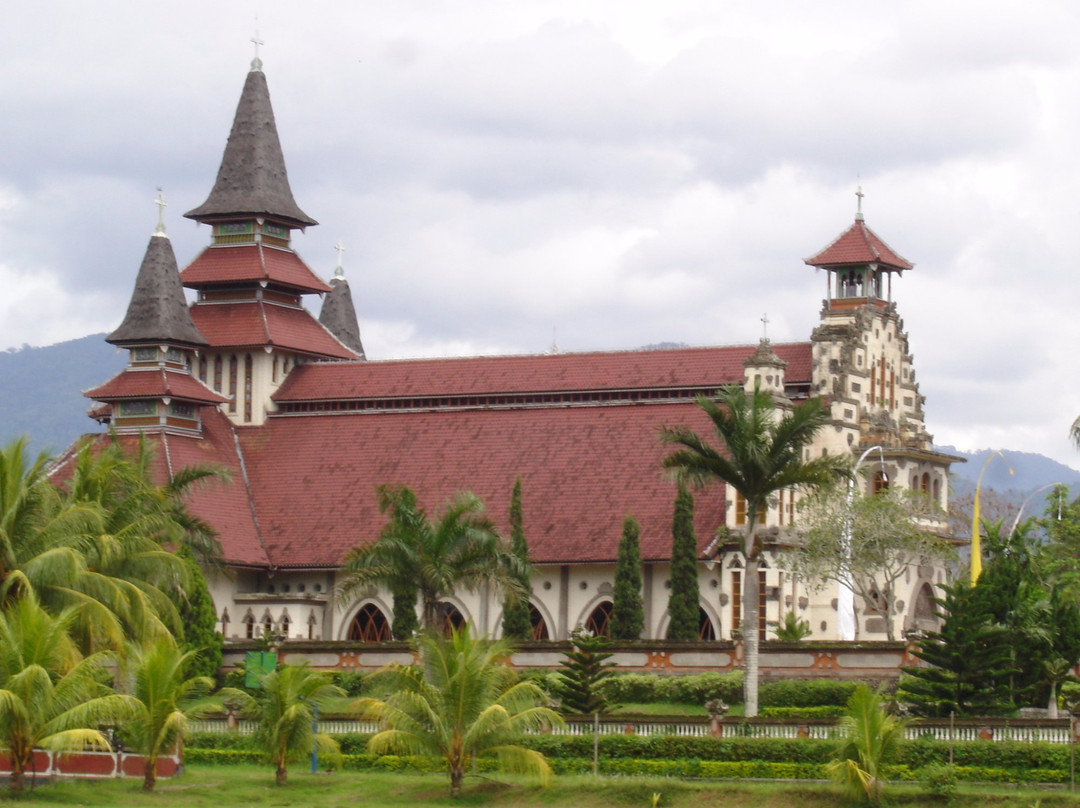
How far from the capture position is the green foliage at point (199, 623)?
58.8 m

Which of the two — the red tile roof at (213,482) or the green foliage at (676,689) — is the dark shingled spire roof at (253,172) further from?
the green foliage at (676,689)

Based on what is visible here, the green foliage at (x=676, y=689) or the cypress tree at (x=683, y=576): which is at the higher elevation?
the cypress tree at (x=683, y=576)

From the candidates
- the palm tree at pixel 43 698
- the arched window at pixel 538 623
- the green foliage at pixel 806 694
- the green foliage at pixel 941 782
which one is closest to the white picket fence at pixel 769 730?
the green foliage at pixel 941 782

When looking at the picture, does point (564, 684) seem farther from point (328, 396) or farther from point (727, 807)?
point (328, 396)

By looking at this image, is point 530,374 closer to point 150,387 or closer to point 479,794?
point 150,387

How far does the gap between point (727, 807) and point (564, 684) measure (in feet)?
32.5

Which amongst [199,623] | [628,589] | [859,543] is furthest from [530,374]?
[199,623]

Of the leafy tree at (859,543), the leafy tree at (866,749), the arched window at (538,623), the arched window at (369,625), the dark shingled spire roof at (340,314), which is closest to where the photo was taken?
the leafy tree at (866,749)

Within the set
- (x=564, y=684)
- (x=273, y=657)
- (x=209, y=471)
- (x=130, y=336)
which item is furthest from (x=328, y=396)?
(x=564, y=684)

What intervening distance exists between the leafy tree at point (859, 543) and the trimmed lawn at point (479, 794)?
67.7 ft

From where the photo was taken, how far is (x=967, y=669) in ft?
153

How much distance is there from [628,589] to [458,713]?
20.3 m

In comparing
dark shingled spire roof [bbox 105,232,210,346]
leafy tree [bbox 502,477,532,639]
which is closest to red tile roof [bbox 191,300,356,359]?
dark shingled spire roof [bbox 105,232,210,346]

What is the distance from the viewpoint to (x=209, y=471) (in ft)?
200
